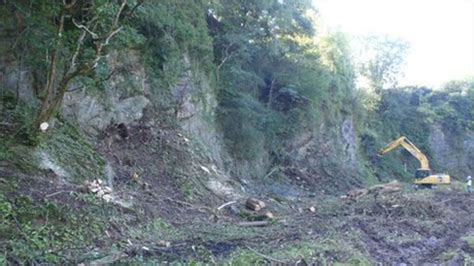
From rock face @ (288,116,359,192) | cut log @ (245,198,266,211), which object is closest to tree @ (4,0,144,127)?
cut log @ (245,198,266,211)

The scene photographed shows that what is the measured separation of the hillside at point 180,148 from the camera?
689cm

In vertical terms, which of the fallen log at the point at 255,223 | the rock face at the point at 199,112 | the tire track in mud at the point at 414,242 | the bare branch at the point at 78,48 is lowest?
the fallen log at the point at 255,223

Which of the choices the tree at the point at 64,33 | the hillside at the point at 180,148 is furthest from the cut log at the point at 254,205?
the tree at the point at 64,33

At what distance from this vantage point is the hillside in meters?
6.89

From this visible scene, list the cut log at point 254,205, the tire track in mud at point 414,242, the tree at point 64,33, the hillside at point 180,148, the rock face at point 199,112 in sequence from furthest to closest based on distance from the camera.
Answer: the rock face at point 199,112
the cut log at point 254,205
the tree at point 64,33
the tire track in mud at point 414,242
the hillside at point 180,148

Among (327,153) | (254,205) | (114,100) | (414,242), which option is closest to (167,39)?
(114,100)

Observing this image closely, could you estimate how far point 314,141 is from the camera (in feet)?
72.7

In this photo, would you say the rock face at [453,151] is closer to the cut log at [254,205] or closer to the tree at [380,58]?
the tree at [380,58]

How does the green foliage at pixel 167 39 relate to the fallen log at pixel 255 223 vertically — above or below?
above

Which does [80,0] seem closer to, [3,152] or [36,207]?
[3,152]

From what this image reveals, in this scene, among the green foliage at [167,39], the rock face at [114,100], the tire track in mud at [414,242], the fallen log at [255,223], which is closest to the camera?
the tire track in mud at [414,242]

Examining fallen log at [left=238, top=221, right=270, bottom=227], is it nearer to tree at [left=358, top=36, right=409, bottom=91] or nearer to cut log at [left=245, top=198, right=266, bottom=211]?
cut log at [left=245, top=198, right=266, bottom=211]

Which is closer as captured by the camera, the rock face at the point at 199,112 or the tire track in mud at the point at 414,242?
the tire track in mud at the point at 414,242

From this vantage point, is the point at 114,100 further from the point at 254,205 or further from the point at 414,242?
the point at 414,242
